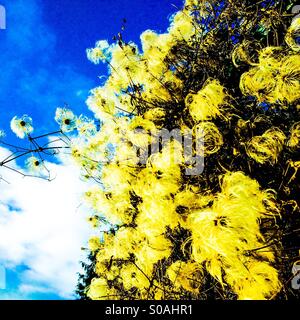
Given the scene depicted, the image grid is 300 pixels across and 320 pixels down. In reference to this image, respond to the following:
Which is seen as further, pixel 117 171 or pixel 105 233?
pixel 105 233

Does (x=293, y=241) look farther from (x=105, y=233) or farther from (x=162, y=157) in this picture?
(x=105, y=233)

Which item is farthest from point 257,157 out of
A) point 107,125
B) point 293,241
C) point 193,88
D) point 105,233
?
point 105,233

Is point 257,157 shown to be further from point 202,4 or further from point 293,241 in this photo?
point 202,4

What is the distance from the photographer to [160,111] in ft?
8.22

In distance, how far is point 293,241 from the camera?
189 cm

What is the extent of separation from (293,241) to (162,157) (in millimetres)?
929

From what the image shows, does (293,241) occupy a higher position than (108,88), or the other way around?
(108,88)

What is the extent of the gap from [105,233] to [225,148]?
2.00 m
